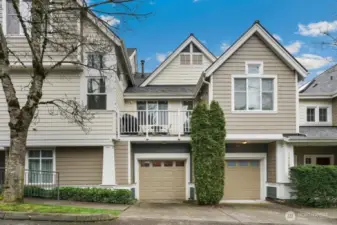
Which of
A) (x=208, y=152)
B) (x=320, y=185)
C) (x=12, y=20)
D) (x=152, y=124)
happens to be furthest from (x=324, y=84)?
(x=12, y=20)

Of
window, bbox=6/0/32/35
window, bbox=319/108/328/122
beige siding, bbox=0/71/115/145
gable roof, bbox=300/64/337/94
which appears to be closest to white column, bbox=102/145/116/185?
beige siding, bbox=0/71/115/145

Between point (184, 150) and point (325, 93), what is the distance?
9.00 metres

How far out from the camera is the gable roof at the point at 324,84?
761 inches

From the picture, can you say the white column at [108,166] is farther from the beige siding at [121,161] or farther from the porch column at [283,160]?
the porch column at [283,160]

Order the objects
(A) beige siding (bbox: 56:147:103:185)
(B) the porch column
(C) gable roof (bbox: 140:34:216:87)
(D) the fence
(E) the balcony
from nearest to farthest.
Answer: (D) the fence → (A) beige siding (bbox: 56:147:103:185) → (B) the porch column → (E) the balcony → (C) gable roof (bbox: 140:34:216:87)

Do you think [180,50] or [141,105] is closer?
[141,105]

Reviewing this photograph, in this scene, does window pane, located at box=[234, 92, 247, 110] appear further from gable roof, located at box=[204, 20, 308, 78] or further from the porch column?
the porch column

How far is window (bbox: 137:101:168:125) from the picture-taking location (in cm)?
1470

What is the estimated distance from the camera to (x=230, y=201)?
594 inches

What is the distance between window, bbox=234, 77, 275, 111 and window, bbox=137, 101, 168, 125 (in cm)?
320

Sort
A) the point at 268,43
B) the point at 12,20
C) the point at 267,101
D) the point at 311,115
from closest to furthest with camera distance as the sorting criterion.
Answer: the point at 12,20 → the point at 268,43 → the point at 267,101 → the point at 311,115

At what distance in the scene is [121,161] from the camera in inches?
550

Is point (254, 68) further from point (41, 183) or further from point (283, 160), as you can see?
point (41, 183)

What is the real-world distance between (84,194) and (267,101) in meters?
8.38
